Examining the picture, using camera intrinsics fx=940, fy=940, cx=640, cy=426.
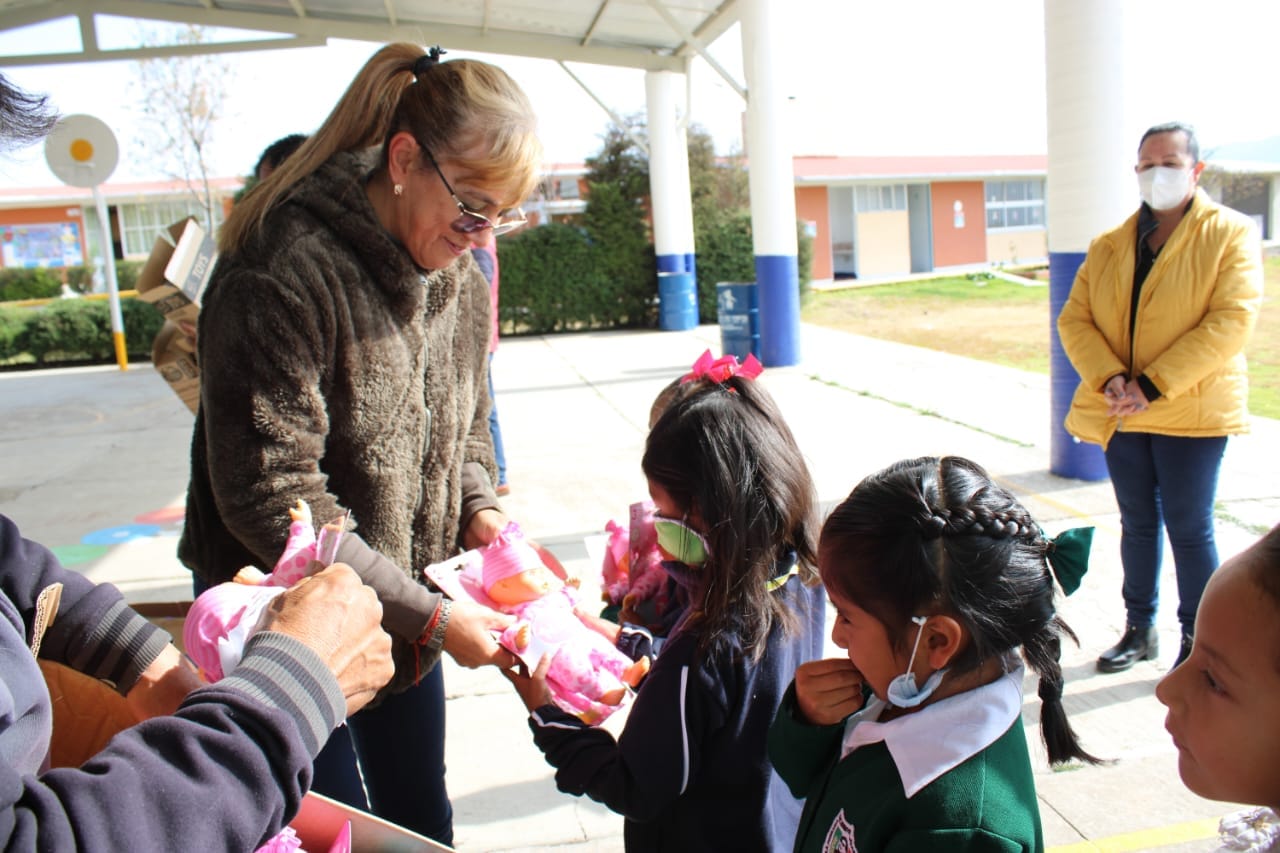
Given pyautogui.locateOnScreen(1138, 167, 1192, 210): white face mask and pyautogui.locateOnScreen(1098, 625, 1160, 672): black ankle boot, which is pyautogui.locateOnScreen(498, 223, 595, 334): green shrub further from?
pyautogui.locateOnScreen(1098, 625, 1160, 672): black ankle boot

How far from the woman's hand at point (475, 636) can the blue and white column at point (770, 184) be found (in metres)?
10.5

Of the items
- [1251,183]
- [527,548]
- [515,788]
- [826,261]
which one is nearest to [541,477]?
[515,788]

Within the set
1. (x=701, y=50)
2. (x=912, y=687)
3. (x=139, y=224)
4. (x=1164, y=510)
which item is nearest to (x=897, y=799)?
(x=912, y=687)

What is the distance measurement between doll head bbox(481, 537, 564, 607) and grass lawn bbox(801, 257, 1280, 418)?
8.68 m

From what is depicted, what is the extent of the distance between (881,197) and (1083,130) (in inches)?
1337

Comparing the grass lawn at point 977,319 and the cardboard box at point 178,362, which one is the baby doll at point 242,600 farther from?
the grass lawn at point 977,319

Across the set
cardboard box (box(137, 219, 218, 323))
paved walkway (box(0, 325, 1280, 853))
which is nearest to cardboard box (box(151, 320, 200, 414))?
cardboard box (box(137, 219, 218, 323))

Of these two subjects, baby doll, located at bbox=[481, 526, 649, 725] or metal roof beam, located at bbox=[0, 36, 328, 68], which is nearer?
baby doll, located at bbox=[481, 526, 649, 725]

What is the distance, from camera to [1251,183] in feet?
122

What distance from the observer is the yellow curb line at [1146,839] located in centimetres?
268

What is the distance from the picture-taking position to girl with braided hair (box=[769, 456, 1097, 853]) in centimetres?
137

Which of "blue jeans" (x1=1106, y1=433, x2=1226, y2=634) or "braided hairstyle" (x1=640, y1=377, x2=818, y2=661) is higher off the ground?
"braided hairstyle" (x1=640, y1=377, x2=818, y2=661)

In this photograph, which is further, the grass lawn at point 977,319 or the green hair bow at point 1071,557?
the grass lawn at point 977,319

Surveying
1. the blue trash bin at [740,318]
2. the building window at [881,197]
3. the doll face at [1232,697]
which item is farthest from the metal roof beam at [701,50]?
the building window at [881,197]
